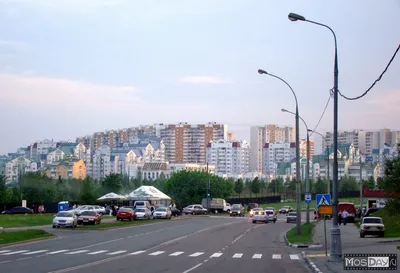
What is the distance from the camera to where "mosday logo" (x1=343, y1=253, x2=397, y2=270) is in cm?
2369

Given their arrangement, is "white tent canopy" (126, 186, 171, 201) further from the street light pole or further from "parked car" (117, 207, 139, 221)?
the street light pole

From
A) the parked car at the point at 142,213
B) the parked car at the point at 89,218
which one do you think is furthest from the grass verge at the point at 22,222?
the parked car at the point at 142,213

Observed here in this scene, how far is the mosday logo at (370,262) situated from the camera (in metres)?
23.7

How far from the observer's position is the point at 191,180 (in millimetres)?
128500

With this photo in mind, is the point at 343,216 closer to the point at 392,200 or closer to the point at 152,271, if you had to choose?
the point at 392,200

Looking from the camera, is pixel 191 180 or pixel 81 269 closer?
pixel 81 269

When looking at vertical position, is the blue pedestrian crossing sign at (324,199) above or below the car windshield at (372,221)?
above

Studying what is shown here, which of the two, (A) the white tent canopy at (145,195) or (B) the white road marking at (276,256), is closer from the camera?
(B) the white road marking at (276,256)

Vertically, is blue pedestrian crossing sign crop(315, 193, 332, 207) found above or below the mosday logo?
above

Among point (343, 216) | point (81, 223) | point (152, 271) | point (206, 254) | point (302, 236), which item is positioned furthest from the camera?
point (343, 216)

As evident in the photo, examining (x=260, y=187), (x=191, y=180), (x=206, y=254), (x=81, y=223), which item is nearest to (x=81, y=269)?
(x=206, y=254)

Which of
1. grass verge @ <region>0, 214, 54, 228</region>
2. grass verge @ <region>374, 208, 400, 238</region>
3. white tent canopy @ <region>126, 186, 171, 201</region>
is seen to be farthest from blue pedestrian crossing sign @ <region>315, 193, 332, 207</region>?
white tent canopy @ <region>126, 186, 171, 201</region>

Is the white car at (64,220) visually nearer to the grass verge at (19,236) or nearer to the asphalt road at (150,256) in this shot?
the asphalt road at (150,256)

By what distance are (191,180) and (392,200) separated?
8951 cm
